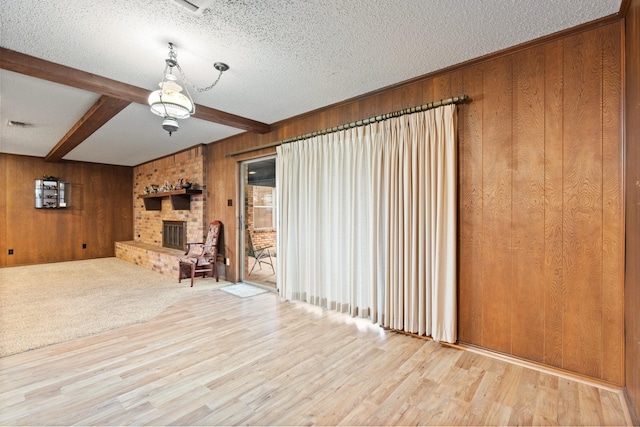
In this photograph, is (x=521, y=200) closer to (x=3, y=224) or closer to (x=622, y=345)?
(x=622, y=345)

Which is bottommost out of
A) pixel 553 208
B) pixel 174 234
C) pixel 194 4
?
pixel 174 234

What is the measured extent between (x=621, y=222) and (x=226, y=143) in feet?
16.2

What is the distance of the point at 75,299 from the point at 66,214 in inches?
172

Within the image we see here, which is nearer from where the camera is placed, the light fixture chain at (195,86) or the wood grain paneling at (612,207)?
the wood grain paneling at (612,207)

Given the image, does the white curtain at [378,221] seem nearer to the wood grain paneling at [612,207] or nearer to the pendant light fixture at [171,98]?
the wood grain paneling at [612,207]

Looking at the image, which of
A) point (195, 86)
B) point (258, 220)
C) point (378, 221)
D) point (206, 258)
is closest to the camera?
point (195, 86)

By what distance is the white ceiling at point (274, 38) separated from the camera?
5.94 feet

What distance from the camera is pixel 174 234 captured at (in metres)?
6.36

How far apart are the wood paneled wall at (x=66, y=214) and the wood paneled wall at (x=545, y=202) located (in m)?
8.24

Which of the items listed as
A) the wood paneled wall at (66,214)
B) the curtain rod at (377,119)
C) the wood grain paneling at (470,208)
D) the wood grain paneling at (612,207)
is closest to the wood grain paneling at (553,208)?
the wood grain paneling at (612,207)

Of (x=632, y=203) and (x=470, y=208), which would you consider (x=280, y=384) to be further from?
(x=632, y=203)

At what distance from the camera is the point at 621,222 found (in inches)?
74.9

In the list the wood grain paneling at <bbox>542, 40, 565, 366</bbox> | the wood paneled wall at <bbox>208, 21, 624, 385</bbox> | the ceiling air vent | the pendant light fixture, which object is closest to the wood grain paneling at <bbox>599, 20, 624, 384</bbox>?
the wood paneled wall at <bbox>208, 21, 624, 385</bbox>

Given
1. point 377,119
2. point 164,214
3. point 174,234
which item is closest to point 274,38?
point 377,119
